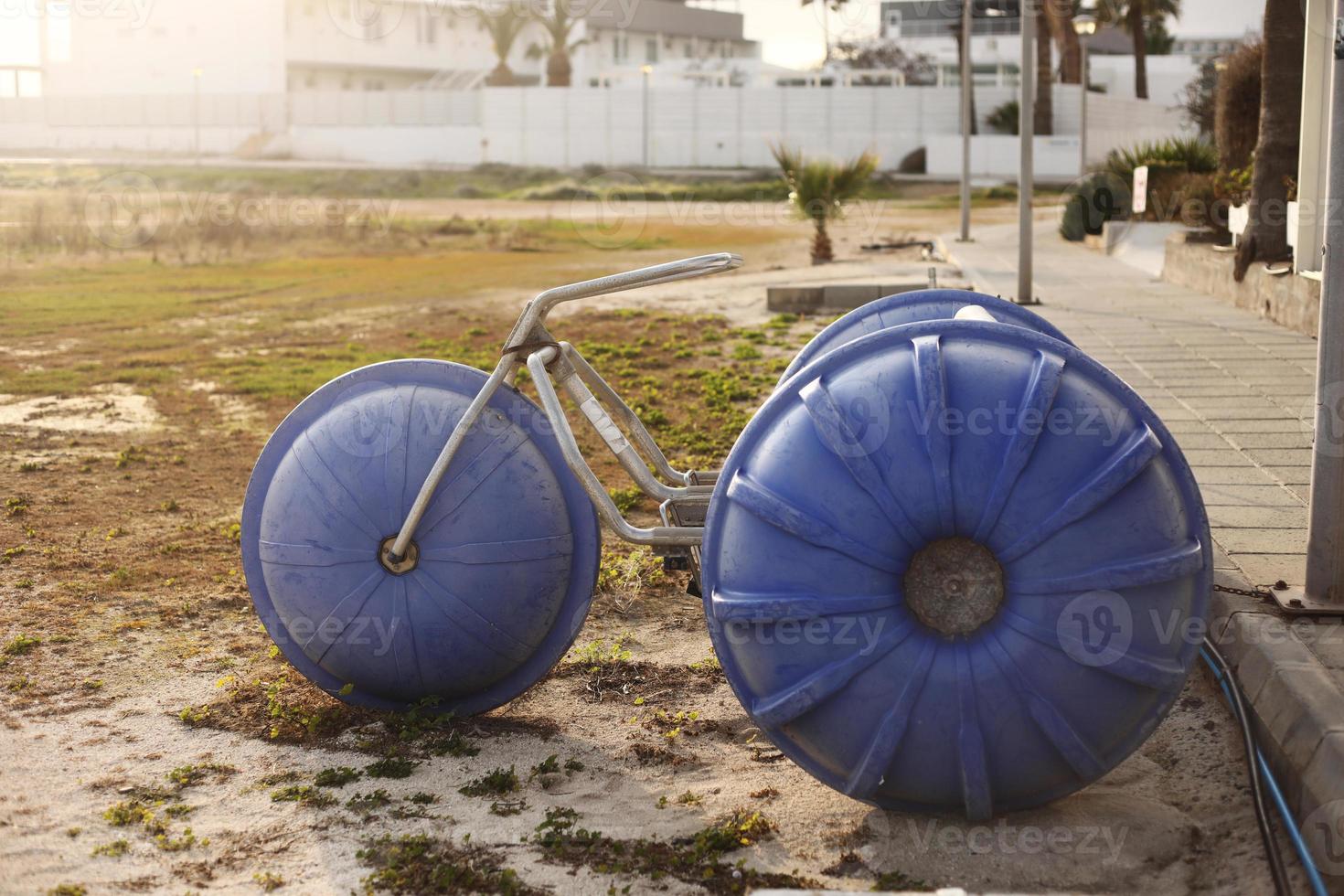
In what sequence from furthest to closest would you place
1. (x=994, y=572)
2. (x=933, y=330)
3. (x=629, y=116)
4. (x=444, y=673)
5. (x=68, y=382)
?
(x=629, y=116) → (x=68, y=382) → (x=444, y=673) → (x=933, y=330) → (x=994, y=572)

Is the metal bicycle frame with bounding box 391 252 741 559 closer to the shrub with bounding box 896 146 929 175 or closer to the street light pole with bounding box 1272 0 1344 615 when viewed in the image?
the street light pole with bounding box 1272 0 1344 615

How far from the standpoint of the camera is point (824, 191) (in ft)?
74.8

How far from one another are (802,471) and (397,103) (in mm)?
62827

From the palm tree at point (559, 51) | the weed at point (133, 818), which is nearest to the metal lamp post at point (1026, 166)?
the weed at point (133, 818)

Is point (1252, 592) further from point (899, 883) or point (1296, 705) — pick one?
point (899, 883)

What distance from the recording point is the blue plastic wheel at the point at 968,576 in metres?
3.50

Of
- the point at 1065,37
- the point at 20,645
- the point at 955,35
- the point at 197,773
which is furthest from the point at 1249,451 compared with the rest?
the point at 955,35

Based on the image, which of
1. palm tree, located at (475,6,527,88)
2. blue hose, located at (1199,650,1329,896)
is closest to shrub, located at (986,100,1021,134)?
palm tree, located at (475,6,527,88)

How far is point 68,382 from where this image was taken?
39.6 feet

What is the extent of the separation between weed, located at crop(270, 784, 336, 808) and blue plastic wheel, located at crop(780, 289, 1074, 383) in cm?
211

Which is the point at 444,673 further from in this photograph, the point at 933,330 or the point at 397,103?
the point at 397,103

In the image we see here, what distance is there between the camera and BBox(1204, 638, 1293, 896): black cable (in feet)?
11.2

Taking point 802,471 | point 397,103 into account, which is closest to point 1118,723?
point 802,471

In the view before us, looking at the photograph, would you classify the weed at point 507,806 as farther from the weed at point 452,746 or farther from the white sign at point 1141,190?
the white sign at point 1141,190
